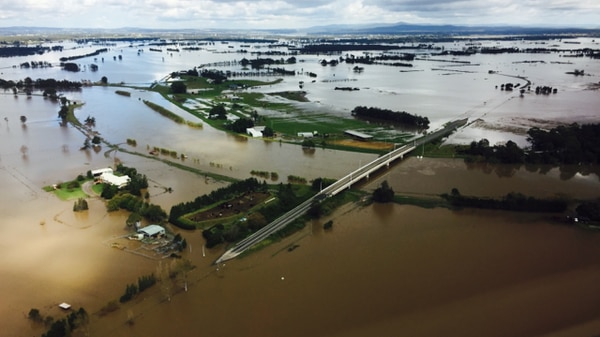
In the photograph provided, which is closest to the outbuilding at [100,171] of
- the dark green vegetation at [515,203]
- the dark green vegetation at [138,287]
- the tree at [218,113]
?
the dark green vegetation at [138,287]

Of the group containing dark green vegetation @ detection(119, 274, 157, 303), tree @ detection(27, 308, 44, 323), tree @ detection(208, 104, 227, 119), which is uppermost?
tree @ detection(208, 104, 227, 119)

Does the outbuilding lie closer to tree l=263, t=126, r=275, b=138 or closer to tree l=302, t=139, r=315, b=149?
tree l=263, t=126, r=275, b=138

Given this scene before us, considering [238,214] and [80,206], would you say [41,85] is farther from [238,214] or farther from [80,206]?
[238,214]

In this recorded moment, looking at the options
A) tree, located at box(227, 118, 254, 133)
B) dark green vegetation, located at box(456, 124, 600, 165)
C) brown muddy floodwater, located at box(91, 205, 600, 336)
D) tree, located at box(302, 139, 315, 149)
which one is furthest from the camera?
tree, located at box(227, 118, 254, 133)

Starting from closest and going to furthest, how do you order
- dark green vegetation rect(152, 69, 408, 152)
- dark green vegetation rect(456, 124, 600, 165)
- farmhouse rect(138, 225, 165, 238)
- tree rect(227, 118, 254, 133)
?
farmhouse rect(138, 225, 165, 238)
dark green vegetation rect(456, 124, 600, 165)
dark green vegetation rect(152, 69, 408, 152)
tree rect(227, 118, 254, 133)

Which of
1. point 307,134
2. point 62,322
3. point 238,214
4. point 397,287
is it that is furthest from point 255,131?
point 62,322

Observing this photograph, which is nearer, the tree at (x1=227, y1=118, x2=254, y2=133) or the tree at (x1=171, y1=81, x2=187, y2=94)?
the tree at (x1=227, y1=118, x2=254, y2=133)

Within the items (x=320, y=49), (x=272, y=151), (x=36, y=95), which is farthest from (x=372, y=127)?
(x=320, y=49)

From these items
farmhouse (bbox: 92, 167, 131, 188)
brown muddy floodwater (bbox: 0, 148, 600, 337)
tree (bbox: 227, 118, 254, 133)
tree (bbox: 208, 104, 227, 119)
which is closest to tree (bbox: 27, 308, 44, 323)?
brown muddy floodwater (bbox: 0, 148, 600, 337)
